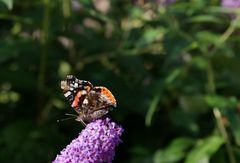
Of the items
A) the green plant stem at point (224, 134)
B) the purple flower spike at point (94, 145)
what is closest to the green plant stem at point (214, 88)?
the green plant stem at point (224, 134)

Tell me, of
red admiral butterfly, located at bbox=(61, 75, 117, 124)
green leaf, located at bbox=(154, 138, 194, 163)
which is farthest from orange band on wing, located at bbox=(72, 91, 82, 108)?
green leaf, located at bbox=(154, 138, 194, 163)

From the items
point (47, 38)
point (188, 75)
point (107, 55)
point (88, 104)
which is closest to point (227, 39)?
point (188, 75)

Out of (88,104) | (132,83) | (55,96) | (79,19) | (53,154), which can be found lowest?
(88,104)

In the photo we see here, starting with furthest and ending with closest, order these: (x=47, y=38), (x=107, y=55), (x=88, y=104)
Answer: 1. (x=107, y=55)
2. (x=47, y=38)
3. (x=88, y=104)

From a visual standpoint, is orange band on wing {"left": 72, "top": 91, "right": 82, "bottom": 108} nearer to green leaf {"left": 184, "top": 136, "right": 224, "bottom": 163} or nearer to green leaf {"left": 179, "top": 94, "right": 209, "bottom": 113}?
green leaf {"left": 184, "top": 136, "right": 224, "bottom": 163}

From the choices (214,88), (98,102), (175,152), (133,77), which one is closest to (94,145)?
(98,102)

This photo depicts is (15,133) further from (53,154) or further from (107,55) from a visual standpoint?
(107,55)
